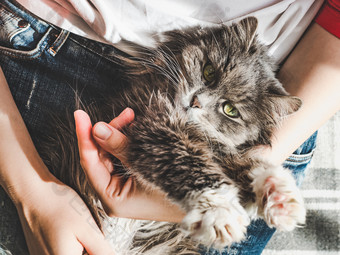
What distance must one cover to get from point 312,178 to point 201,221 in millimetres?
1053

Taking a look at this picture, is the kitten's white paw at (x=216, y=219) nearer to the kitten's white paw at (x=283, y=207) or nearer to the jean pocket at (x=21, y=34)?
the kitten's white paw at (x=283, y=207)

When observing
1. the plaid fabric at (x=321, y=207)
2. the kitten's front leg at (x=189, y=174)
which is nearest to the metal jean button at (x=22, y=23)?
the kitten's front leg at (x=189, y=174)

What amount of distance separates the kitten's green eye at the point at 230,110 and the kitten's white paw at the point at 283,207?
245mm

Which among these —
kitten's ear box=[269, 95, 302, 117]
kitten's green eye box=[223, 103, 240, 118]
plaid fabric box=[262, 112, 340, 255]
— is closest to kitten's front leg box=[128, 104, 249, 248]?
kitten's green eye box=[223, 103, 240, 118]

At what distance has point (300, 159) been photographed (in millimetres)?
928

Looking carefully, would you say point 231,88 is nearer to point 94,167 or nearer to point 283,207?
point 283,207

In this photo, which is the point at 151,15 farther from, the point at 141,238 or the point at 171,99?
the point at 141,238

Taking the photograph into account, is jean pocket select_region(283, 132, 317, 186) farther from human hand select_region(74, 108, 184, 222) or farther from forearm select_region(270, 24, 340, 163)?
human hand select_region(74, 108, 184, 222)

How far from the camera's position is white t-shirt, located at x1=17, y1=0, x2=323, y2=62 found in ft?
2.41

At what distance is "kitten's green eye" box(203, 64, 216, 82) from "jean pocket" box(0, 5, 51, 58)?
498 millimetres

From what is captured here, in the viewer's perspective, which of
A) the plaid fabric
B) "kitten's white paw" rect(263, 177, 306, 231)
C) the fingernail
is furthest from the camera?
the plaid fabric

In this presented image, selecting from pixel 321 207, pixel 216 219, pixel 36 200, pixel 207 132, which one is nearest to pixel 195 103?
pixel 207 132

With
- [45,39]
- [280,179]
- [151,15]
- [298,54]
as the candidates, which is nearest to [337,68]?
[298,54]

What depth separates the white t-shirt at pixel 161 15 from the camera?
734 millimetres
